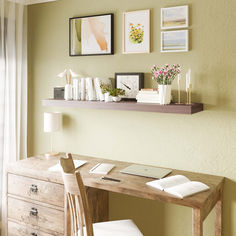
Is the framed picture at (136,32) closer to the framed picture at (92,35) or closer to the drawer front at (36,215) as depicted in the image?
the framed picture at (92,35)

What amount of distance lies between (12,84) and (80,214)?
1820 mm

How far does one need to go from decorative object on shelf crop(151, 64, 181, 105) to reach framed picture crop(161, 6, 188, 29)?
362mm

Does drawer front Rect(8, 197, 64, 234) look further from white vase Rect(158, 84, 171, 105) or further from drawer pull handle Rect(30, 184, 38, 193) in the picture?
white vase Rect(158, 84, 171, 105)

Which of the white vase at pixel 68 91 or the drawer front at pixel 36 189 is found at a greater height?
the white vase at pixel 68 91

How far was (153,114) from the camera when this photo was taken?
2.74 meters

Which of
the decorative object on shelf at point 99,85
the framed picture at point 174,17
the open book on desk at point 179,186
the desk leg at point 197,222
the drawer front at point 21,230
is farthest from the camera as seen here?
the decorative object on shelf at point 99,85

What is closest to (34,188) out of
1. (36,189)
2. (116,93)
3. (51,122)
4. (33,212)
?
(36,189)

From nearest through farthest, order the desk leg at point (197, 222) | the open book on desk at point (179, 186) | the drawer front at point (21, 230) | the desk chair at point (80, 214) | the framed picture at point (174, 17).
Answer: the desk chair at point (80, 214), the desk leg at point (197, 222), the open book on desk at point (179, 186), the framed picture at point (174, 17), the drawer front at point (21, 230)

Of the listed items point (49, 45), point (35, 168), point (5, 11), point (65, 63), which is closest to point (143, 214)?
point (35, 168)

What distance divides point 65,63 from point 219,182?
6.14 ft

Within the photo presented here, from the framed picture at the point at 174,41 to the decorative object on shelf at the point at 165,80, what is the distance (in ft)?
0.63

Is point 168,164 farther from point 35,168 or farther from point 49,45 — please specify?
point 49,45

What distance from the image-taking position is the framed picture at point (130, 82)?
2721 millimetres

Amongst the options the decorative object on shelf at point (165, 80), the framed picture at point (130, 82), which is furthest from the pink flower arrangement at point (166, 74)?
the framed picture at point (130, 82)
